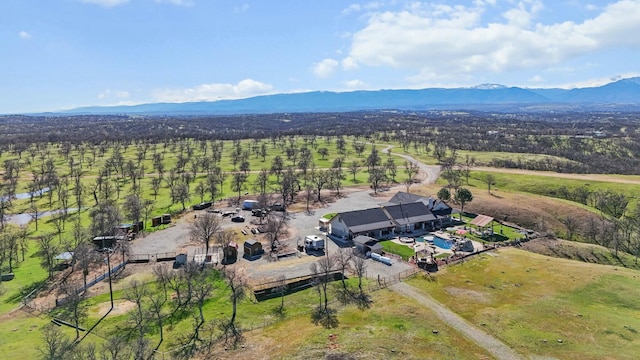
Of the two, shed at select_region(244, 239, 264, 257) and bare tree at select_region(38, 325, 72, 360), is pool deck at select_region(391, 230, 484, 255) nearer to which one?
shed at select_region(244, 239, 264, 257)

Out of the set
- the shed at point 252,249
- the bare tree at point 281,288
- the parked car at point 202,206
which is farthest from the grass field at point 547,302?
the parked car at point 202,206

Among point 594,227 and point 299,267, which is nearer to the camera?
point 299,267

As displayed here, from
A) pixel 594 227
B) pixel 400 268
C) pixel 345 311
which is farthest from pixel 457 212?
pixel 345 311

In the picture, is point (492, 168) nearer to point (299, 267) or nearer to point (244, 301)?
point (299, 267)

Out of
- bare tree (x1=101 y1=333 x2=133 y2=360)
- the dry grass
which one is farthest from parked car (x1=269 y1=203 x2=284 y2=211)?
bare tree (x1=101 y1=333 x2=133 y2=360)

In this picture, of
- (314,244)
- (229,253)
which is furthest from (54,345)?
(314,244)

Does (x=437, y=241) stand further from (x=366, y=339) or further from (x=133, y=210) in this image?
(x=133, y=210)

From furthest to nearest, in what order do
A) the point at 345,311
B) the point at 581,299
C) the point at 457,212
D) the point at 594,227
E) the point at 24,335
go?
the point at 457,212 → the point at 594,227 → the point at 581,299 → the point at 345,311 → the point at 24,335
